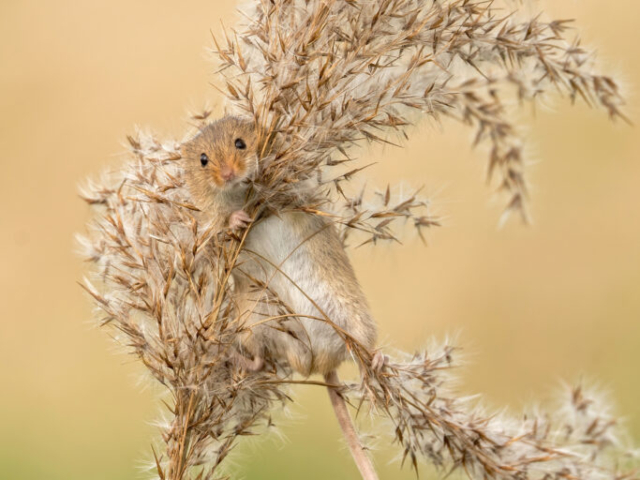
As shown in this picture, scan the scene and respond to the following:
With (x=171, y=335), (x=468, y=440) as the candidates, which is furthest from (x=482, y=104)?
(x=171, y=335)

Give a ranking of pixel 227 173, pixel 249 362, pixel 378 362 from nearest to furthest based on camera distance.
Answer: pixel 378 362
pixel 227 173
pixel 249 362

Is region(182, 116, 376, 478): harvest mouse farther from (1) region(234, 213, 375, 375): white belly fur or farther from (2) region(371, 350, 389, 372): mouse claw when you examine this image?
(2) region(371, 350, 389, 372): mouse claw

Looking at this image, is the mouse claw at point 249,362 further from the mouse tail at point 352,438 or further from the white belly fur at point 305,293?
the mouse tail at point 352,438

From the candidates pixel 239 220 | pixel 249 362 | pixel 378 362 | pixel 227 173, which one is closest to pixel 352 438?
pixel 378 362

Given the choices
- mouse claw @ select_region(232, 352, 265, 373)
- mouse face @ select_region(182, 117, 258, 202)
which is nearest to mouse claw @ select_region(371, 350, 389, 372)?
mouse claw @ select_region(232, 352, 265, 373)

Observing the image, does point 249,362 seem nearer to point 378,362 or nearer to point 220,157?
point 378,362

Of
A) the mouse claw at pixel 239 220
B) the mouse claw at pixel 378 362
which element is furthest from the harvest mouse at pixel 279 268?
the mouse claw at pixel 378 362
